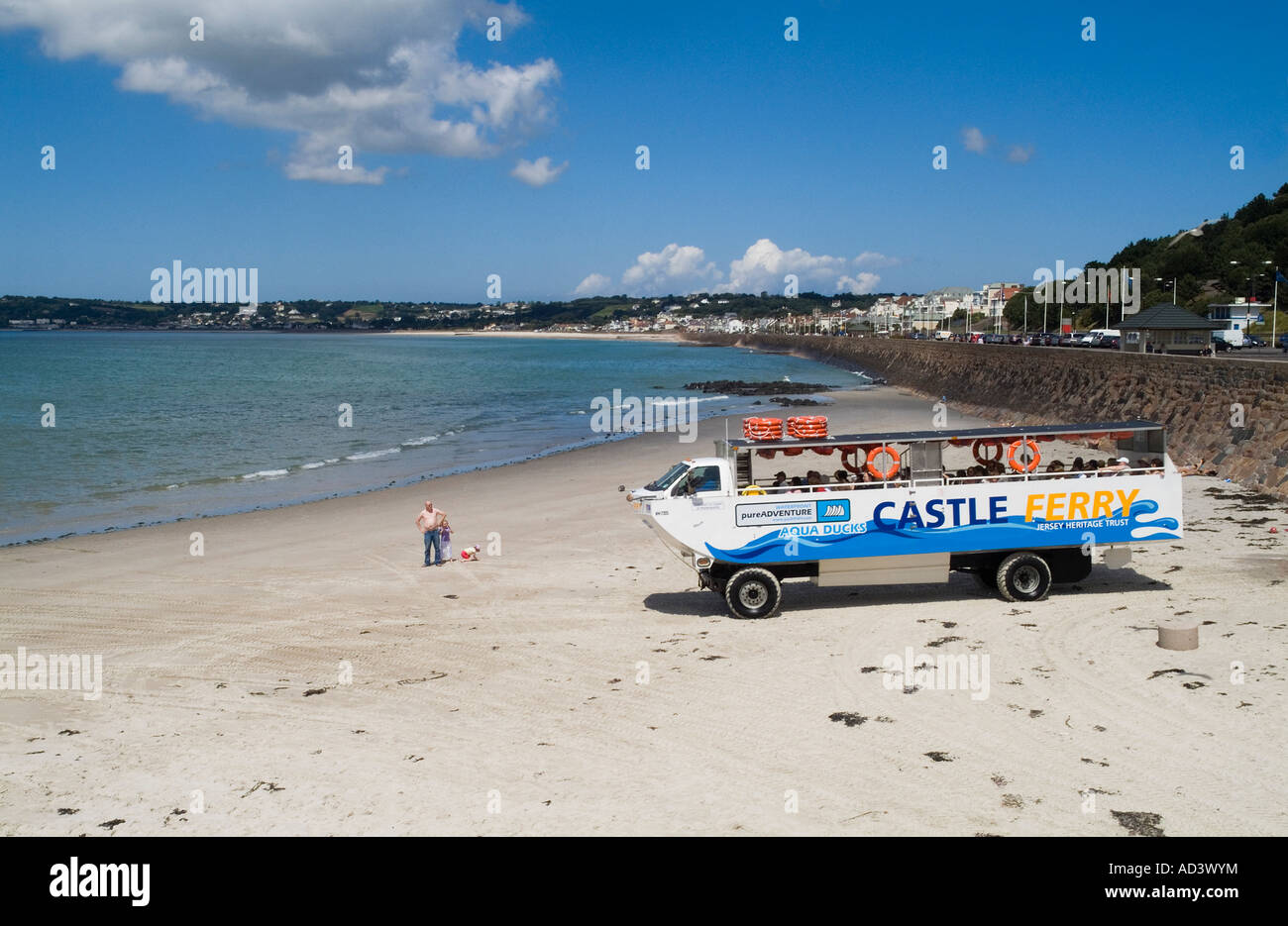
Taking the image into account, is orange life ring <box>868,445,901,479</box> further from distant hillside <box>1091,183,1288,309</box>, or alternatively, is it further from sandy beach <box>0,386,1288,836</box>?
distant hillside <box>1091,183,1288,309</box>

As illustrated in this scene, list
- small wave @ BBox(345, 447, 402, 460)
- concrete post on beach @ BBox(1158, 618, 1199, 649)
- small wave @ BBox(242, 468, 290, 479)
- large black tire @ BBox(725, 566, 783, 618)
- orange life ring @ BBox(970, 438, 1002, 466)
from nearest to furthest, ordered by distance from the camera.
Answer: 1. concrete post on beach @ BBox(1158, 618, 1199, 649)
2. large black tire @ BBox(725, 566, 783, 618)
3. orange life ring @ BBox(970, 438, 1002, 466)
4. small wave @ BBox(242, 468, 290, 479)
5. small wave @ BBox(345, 447, 402, 460)

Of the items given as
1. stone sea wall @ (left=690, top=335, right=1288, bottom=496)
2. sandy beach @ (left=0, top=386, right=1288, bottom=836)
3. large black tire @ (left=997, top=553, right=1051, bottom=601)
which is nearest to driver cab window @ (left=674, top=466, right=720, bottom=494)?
sandy beach @ (left=0, top=386, right=1288, bottom=836)

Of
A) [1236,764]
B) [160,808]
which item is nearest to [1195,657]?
[1236,764]

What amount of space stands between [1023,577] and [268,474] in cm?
2747

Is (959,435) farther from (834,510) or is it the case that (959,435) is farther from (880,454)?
(834,510)

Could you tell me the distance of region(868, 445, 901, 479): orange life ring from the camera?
15352 mm

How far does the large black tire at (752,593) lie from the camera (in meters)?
15.3

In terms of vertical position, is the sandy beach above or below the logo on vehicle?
below

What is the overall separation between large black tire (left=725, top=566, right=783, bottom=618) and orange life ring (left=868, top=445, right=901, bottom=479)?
228 cm

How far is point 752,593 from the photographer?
15.4 meters

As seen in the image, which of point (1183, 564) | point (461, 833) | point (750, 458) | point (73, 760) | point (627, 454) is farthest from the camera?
point (627, 454)
